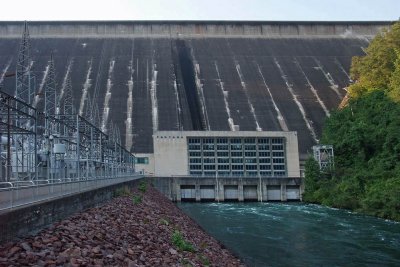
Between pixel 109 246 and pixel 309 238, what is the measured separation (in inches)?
539

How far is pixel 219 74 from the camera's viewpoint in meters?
67.7

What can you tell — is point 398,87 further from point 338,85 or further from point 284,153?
point 338,85

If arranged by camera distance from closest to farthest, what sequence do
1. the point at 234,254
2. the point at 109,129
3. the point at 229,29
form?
the point at 234,254 < the point at 109,129 < the point at 229,29

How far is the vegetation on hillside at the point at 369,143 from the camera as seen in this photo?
3206 cm

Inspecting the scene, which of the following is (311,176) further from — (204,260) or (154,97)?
(204,260)

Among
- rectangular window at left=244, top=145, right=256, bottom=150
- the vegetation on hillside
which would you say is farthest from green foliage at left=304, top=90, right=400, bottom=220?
rectangular window at left=244, top=145, right=256, bottom=150

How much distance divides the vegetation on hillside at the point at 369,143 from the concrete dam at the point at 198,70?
8.86 m

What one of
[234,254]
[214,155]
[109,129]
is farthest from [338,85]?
[234,254]

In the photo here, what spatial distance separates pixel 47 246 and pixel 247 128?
4767cm

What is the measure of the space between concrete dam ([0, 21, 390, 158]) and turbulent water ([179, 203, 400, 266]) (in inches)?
957

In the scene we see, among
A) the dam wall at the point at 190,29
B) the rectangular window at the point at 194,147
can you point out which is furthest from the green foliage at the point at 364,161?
the dam wall at the point at 190,29

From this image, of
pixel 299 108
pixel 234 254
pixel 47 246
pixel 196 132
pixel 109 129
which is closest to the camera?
pixel 47 246

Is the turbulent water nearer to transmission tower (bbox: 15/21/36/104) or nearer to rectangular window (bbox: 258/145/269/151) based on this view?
transmission tower (bbox: 15/21/36/104)

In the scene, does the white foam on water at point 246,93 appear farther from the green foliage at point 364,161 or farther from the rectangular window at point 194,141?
the green foliage at point 364,161
